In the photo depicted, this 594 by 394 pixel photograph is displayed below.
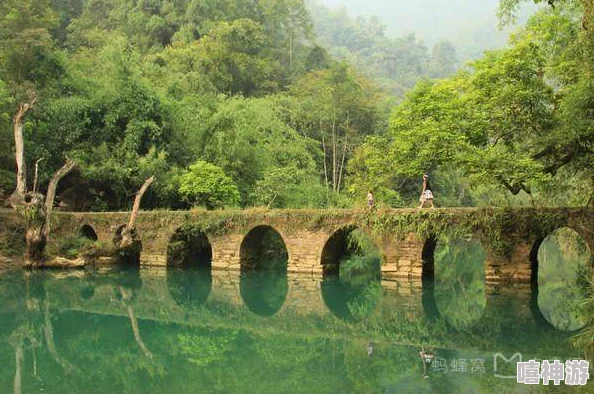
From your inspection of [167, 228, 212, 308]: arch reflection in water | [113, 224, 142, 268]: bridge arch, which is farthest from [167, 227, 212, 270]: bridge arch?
[113, 224, 142, 268]: bridge arch

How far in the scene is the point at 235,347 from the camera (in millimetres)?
9828

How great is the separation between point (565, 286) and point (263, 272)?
32.8 ft

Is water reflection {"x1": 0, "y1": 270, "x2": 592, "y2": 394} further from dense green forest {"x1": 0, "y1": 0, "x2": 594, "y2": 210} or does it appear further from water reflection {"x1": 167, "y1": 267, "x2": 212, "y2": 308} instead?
dense green forest {"x1": 0, "y1": 0, "x2": 594, "y2": 210}

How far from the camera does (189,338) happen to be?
34.7 ft

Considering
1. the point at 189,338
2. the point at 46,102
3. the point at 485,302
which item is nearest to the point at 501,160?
the point at 485,302

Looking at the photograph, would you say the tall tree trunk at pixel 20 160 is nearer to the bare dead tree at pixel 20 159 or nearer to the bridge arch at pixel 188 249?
the bare dead tree at pixel 20 159

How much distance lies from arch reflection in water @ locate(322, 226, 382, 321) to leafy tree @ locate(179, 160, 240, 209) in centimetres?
518

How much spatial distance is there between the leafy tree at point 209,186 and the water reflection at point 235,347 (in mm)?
7327

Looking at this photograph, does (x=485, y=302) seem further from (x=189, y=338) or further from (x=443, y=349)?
Answer: (x=189, y=338)

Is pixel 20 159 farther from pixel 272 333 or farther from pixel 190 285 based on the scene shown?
pixel 272 333

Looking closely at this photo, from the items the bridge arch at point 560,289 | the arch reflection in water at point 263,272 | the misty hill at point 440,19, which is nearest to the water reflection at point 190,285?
the arch reflection in water at point 263,272

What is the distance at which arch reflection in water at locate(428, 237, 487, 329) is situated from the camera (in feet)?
42.5

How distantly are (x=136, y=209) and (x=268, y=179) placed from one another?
5.85 metres

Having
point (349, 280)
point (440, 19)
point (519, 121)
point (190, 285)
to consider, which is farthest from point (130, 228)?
point (440, 19)
